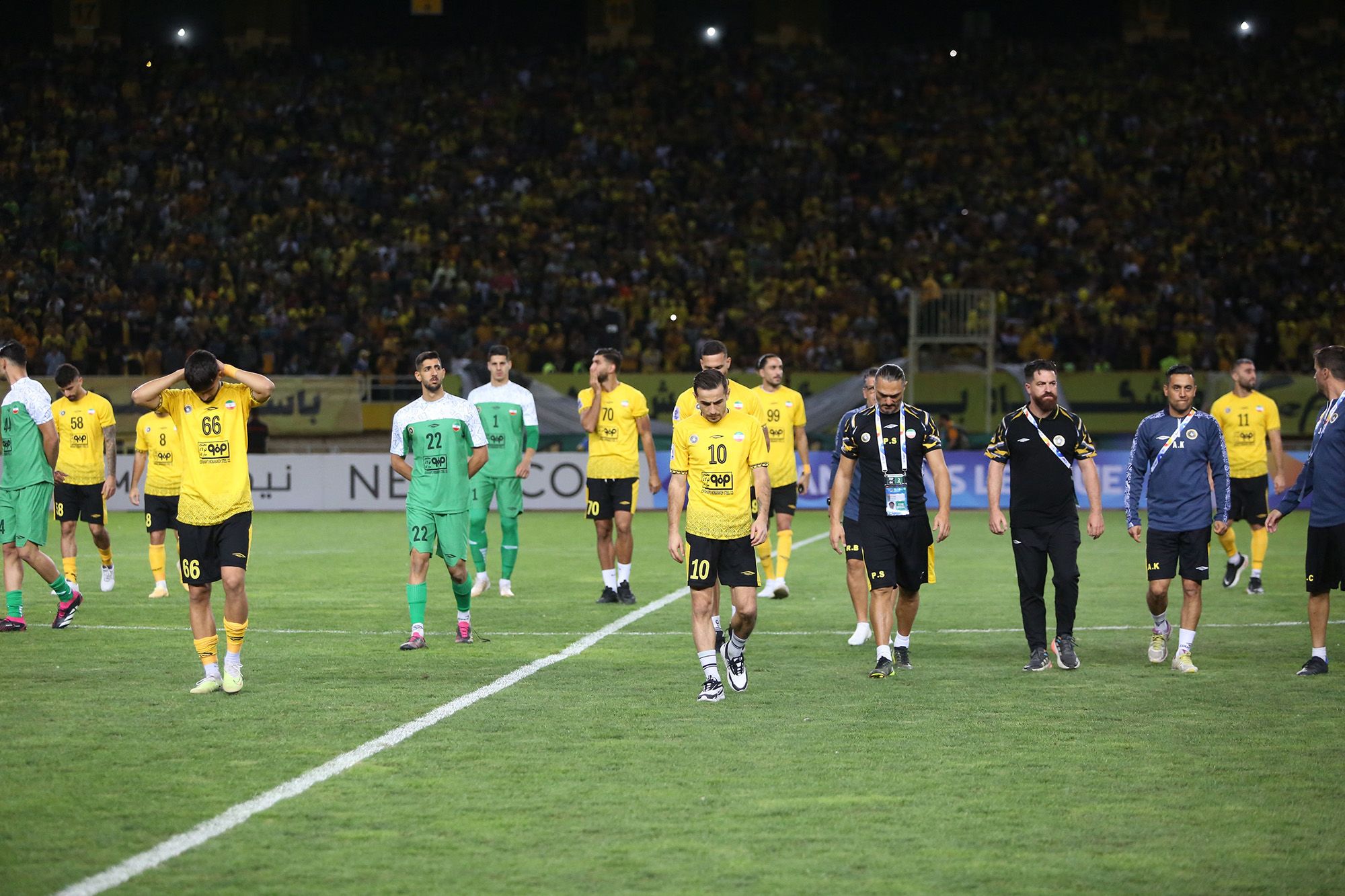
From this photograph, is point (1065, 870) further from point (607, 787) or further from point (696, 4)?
point (696, 4)

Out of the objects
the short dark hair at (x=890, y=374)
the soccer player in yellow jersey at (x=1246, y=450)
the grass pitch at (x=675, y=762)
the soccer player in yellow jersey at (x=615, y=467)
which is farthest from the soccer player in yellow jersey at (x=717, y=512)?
the soccer player in yellow jersey at (x=1246, y=450)

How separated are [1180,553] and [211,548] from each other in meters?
6.31

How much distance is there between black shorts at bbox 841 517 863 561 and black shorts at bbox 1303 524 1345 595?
2935mm

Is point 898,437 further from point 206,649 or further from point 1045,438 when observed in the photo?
point 206,649

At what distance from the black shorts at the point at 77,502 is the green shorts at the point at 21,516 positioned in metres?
1.69

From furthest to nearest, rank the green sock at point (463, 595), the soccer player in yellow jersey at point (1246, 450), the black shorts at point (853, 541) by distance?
1. the soccer player in yellow jersey at point (1246, 450)
2. the green sock at point (463, 595)
3. the black shorts at point (853, 541)

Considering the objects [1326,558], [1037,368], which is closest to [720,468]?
[1037,368]

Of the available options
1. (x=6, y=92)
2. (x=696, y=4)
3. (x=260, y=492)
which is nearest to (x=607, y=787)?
(x=260, y=492)

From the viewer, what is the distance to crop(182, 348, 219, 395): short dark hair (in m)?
8.77

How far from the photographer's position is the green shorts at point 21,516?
1206 centimetres

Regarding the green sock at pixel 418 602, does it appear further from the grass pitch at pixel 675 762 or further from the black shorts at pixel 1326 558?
the black shorts at pixel 1326 558

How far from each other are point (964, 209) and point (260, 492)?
59.9 feet

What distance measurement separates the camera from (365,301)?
32.6 meters

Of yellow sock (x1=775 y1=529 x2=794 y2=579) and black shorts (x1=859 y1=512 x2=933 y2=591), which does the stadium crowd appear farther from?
black shorts (x1=859 y1=512 x2=933 y2=591)
